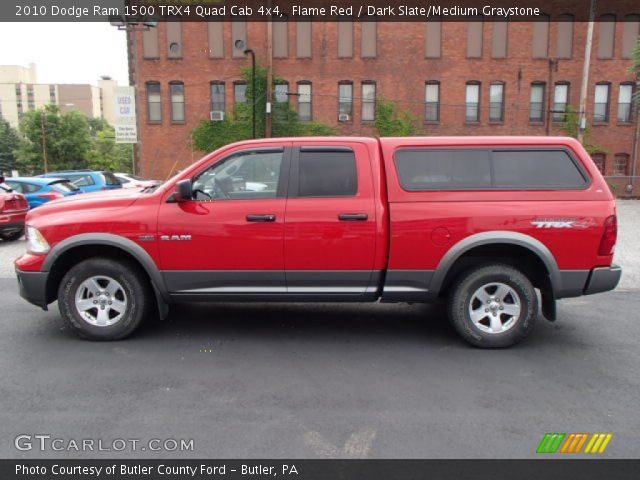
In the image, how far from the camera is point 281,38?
29.4 metres

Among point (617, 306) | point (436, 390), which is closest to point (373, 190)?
point (436, 390)

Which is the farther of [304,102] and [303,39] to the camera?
[304,102]

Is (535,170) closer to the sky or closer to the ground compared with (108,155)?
closer to the ground

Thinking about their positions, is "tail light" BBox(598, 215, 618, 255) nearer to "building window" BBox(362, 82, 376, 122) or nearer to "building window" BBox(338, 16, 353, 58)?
"building window" BBox(362, 82, 376, 122)

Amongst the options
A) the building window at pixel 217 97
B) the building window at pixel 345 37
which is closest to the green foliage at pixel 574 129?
the building window at pixel 345 37

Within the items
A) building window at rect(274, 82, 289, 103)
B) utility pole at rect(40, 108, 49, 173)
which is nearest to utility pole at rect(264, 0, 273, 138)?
building window at rect(274, 82, 289, 103)

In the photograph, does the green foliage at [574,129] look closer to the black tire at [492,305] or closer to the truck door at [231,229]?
the black tire at [492,305]

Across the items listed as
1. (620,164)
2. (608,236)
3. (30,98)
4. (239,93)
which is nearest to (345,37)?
(239,93)

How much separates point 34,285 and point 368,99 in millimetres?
27345

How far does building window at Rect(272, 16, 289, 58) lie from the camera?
29.2 metres

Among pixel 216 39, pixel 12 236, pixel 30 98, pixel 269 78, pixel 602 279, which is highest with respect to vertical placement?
pixel 30 98

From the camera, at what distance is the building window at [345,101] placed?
29797 mm

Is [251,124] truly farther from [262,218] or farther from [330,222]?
[330,222]

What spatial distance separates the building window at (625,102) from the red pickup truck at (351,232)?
3030 cm
